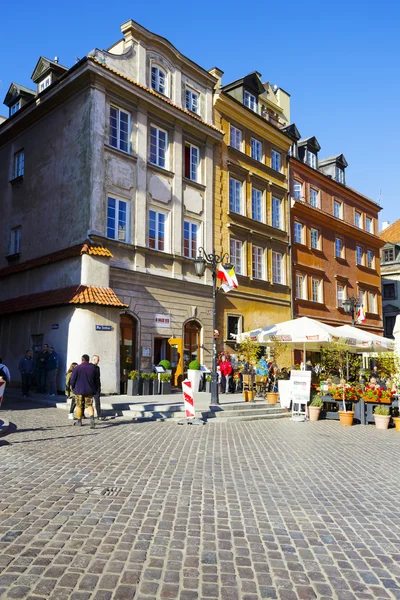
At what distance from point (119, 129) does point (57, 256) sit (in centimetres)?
597

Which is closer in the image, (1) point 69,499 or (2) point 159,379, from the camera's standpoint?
(1) point 69,499

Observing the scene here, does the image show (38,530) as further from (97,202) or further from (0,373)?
(97,202)

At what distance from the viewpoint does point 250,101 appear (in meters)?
29.7

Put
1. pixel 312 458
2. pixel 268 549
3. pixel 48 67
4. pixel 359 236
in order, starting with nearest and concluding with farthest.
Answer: pixel 268 549, pixel 312 458, pixel 48 67, pixel 359 236

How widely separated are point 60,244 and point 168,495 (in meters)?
16.1

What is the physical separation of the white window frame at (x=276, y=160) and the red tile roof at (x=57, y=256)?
15.5 meters

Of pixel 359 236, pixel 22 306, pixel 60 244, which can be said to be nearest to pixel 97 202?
pixel 60 244

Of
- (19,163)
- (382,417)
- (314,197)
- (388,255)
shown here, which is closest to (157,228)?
(19,163)

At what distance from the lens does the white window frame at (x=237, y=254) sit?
26.3m

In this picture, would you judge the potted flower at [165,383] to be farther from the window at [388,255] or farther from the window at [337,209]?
the window at [388,255]

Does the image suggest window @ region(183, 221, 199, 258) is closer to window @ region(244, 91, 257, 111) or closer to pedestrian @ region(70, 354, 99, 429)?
window @ region(244, 91, 257, 111)

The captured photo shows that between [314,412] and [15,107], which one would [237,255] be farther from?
[15,107]

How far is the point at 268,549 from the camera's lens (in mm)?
4434

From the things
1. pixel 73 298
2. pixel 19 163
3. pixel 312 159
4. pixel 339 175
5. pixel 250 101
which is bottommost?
pixel 73 298
